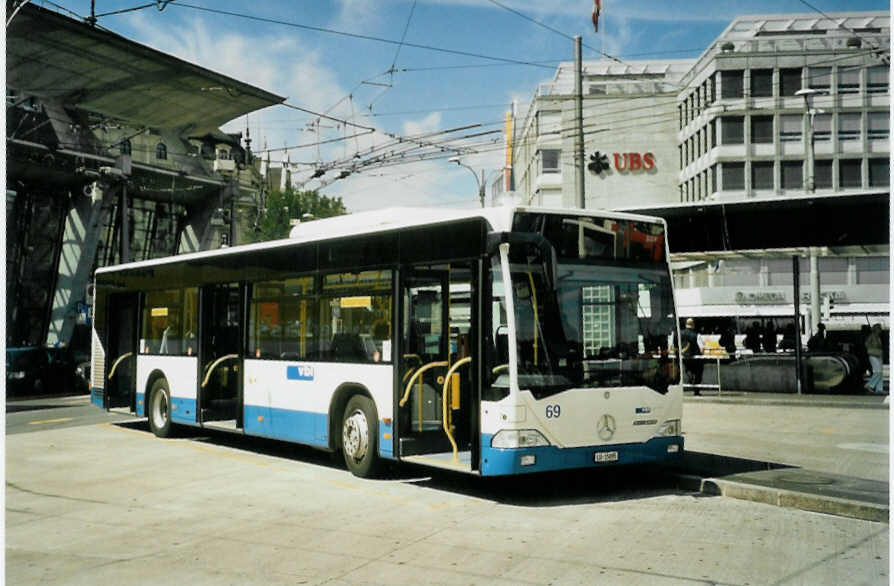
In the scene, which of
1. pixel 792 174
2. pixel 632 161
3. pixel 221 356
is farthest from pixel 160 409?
pixel 632 161

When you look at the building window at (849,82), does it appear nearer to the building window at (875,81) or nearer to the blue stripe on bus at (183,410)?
the building window at (875,81)

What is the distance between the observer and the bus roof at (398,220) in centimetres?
992

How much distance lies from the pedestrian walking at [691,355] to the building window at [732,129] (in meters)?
Result: 39.0

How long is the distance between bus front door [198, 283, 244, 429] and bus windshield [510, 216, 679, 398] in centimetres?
594

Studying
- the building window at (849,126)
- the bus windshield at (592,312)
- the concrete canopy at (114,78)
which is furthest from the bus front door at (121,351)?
the building window at (849,126)

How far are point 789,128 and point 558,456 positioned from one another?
54.7 metres

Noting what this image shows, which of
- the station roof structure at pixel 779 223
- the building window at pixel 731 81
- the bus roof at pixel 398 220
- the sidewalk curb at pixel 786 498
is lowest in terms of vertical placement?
the sidewalk curb at pixel 786 498

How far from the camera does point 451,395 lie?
10500 millimetres

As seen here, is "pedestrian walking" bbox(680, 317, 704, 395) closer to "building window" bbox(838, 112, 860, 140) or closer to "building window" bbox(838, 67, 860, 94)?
"building window" bbox(838, 67, 860, 94)

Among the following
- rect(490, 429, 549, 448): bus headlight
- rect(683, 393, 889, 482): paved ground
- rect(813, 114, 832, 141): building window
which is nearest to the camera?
rect(490, 429, 549, 448): bus headlight

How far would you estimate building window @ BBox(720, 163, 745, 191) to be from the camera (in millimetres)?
60750

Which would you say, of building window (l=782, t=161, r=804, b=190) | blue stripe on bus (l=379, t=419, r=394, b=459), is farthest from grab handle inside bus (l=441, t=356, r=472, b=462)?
building window (l=782, t=161, r=804, b=190)

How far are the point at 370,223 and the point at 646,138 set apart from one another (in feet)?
204

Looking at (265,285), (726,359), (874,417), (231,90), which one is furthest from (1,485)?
(231,90)
